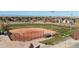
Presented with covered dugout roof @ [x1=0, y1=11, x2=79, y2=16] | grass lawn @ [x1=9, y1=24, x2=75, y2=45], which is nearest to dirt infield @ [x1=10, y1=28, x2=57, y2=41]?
grass lawn @ [x1=9, y1=24, x2=75, y2=45]

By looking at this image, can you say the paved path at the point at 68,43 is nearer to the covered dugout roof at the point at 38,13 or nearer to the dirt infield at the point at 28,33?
the dirt infield at the point at 28,33

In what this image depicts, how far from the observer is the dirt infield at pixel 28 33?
6.53 feet

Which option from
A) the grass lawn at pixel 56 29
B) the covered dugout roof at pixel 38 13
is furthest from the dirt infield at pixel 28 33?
the covered dugout roof at pixel 38 13

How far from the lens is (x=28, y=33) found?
78.5 inches

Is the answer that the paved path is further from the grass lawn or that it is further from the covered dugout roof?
the covered dugout roof

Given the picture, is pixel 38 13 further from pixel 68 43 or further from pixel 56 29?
pixel 68 43

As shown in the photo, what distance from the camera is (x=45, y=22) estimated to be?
1.99m

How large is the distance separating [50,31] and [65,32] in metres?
0.14

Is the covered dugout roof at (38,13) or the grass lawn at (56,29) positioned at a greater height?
the covered dugout roof at (38,13)
